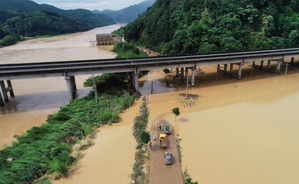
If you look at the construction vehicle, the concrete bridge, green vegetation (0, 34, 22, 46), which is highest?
green vegetation (0, 34, 22, 46)

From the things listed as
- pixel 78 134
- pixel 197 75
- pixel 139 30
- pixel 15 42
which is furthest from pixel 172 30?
pixel 15 42

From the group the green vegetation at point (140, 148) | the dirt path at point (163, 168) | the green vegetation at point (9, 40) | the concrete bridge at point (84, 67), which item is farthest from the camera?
the green vegetation at point (9, 40)

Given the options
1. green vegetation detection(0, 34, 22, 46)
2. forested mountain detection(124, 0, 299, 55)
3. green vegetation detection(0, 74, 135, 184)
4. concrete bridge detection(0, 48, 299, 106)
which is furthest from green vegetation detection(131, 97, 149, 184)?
green vegetation detection(0, 34, 22, 46)

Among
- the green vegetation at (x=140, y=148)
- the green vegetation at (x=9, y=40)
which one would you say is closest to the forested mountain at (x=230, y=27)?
the green vegetation at (x=140, y=148)

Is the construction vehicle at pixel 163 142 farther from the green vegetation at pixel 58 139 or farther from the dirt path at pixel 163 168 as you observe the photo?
the green vegetation at pixel 58 139

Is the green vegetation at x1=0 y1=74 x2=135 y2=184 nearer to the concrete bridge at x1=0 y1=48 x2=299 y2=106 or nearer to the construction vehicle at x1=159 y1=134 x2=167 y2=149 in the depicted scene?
the concrete bridge at x1=0 y1=48 x2=299 y2=106

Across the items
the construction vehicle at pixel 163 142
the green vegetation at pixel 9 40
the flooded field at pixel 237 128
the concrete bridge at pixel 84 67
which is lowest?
the flooded field at pixel 237 128

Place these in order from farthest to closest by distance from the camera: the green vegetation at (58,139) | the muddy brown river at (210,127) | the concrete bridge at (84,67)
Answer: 1. the concrete bridge at (84,67)
2. the muddy brown river at (210,127)
3. the green vegetation at (58,139)

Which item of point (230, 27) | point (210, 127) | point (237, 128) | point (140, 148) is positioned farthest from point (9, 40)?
point (237, 128)
